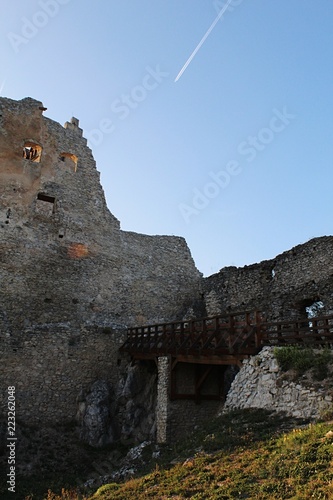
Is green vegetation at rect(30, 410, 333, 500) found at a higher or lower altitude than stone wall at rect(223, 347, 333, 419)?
lower

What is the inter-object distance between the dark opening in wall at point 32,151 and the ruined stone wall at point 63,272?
5 centimetres

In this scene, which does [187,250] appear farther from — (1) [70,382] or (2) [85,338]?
(1) [70,382]

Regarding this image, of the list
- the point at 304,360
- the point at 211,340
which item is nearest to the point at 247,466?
the point at 304,360

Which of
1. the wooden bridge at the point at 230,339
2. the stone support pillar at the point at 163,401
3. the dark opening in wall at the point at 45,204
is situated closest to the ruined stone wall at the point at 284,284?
the wooden bridge at the point at 230,339

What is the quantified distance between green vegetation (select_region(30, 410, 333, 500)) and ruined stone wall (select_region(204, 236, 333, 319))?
7.65 meters

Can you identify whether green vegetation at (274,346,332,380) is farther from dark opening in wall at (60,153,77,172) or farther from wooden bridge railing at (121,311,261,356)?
dark opening in wall at (60,153,77,172)

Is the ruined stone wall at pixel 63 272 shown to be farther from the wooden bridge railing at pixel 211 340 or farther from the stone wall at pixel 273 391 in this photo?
the stone wall at pixel 273 391

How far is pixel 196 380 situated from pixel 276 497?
8.77 metres

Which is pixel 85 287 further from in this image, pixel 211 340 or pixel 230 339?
pixel 230 339

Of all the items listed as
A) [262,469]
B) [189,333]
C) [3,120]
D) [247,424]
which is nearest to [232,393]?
[247,424]

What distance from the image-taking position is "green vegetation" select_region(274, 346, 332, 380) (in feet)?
29.1

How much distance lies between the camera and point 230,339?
11.3m

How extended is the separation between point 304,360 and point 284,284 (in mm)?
8404

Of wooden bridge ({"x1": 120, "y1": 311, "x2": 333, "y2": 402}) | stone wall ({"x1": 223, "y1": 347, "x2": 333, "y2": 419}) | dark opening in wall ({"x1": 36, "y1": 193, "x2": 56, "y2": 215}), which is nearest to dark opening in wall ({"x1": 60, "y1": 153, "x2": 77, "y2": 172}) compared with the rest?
dark opening in wall ({"x1": 36, "y1": 193, "x2": 56, "y2": 215})
